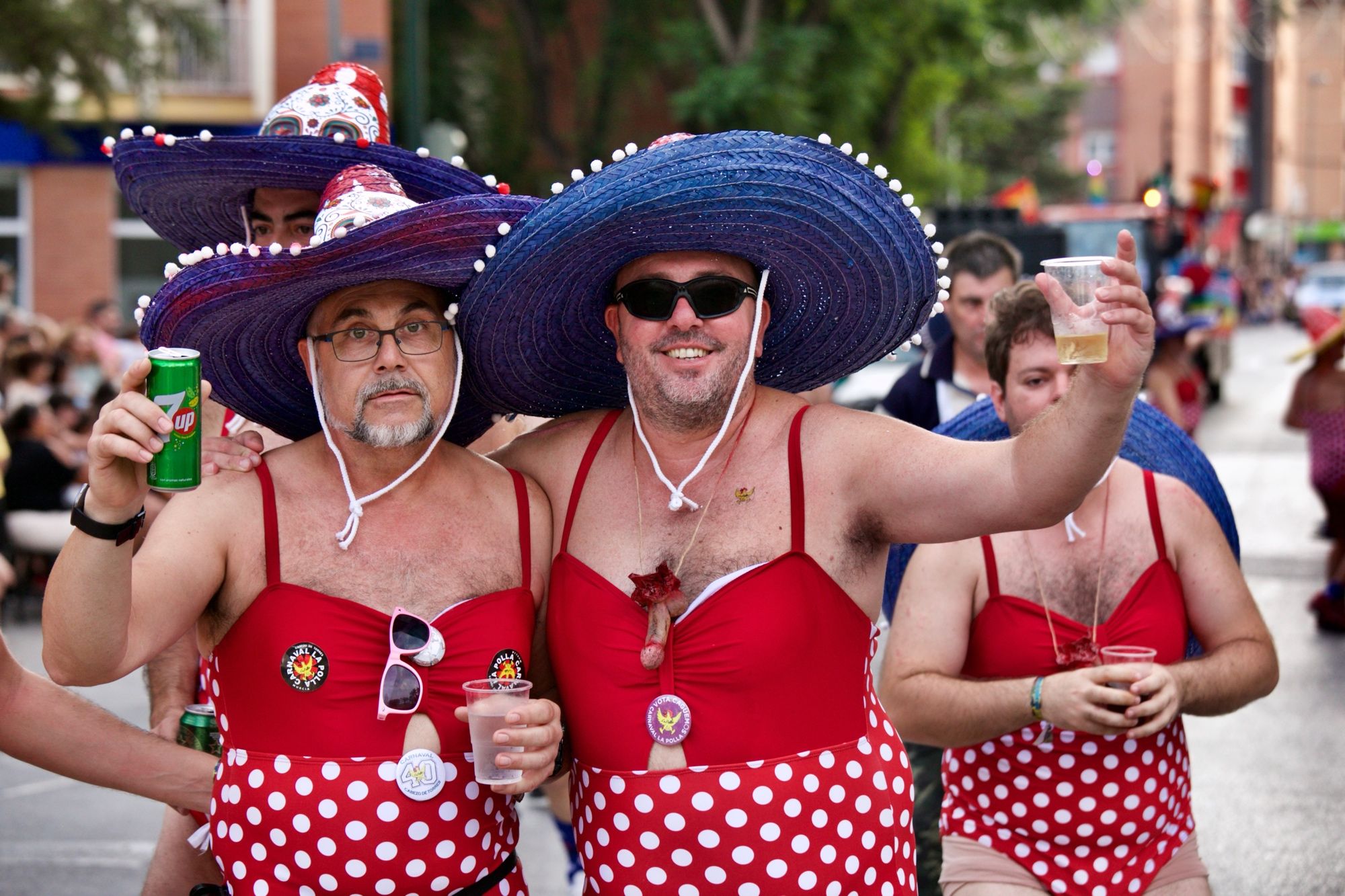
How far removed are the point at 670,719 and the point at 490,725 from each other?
0.34 metres

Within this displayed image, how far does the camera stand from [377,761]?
3.01m

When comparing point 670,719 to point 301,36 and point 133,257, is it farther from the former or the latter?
point 133,257

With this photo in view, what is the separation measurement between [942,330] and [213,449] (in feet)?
14.2

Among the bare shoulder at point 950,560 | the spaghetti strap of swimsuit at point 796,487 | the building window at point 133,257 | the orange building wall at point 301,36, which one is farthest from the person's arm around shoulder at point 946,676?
the building window at point 133,257

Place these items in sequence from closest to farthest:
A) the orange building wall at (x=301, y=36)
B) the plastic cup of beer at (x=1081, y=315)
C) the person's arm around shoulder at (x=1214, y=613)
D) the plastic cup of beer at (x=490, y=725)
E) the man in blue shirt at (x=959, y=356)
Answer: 1. the plastic cup of beer at (x=1081, y=315)
2. the plastic cup of beer at (x=490, y=725)
3. the person's arm around shoulder at (x=1214, y=613)
4. the man in blue shirt at (x=959, y=356)
5. the orange building wall at (x=301, y=36)

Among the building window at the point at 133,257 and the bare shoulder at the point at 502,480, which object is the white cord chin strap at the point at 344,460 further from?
the building window at the point at 133,257

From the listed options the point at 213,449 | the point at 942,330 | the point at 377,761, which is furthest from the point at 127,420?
the point at 942,330

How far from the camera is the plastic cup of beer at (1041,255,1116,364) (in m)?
2.67

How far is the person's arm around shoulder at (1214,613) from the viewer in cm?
363

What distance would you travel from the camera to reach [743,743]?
2.97 m

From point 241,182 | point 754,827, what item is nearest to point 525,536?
point 754,827

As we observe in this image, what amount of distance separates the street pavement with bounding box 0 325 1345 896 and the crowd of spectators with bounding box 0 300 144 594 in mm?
618

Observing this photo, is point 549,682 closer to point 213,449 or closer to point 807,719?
point 807,719

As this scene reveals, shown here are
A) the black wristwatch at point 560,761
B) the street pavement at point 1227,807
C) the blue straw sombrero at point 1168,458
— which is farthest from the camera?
the street pavement at point 1227,807
